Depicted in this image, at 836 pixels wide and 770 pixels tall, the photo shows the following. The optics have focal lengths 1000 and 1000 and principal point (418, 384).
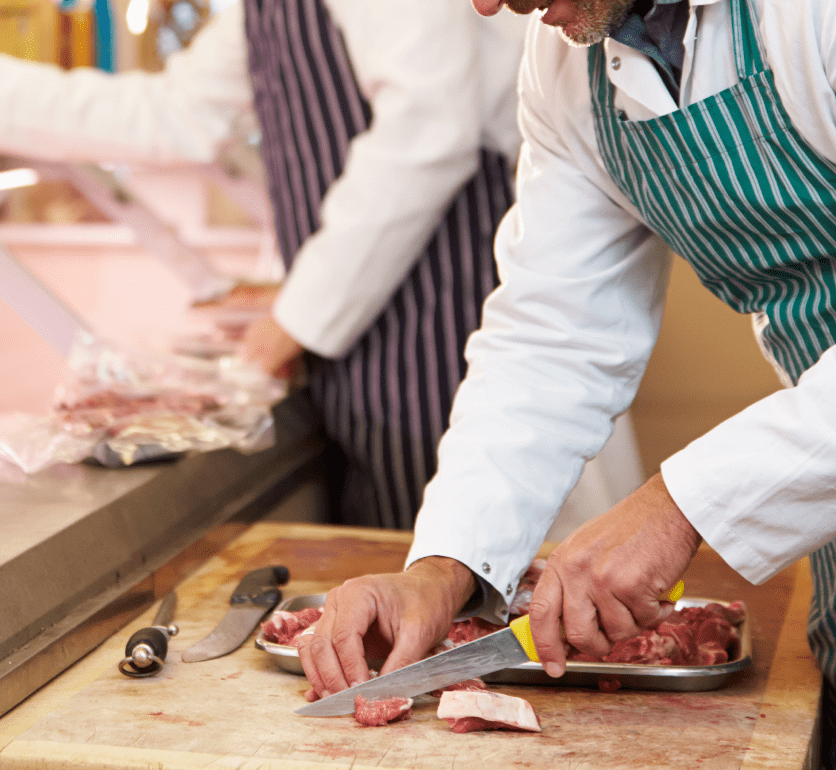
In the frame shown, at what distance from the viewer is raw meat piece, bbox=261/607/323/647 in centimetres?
102

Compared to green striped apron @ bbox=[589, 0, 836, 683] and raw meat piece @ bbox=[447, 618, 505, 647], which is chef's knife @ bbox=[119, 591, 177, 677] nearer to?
raw meat piece @ bbox=[447, 618, 505, 647]

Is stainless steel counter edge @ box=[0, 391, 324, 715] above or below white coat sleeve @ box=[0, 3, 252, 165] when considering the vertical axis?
below

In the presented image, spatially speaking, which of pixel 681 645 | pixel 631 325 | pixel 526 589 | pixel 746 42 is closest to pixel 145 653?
pixel 526 589

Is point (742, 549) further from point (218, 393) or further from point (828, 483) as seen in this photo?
point (218, 393)

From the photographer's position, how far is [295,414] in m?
1.86

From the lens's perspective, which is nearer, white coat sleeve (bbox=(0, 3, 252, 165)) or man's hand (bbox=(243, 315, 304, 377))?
man's hand (bbox=(243, 315, 304, 377))

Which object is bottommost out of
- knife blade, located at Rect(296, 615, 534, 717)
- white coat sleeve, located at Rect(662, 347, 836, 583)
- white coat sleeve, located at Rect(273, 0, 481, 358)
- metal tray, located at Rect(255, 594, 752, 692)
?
metal tray, located at Rect(255, 594, 752, 692)

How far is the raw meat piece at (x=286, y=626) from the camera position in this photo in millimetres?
1023

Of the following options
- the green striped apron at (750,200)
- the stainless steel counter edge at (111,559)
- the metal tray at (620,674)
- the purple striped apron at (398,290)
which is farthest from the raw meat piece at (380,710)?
the purple striped apron at (398,290)

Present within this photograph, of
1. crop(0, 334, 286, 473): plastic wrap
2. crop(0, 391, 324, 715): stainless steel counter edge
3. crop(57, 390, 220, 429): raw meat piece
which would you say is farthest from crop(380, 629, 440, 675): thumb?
crop(57, 390, 220, 429): raw meat piece

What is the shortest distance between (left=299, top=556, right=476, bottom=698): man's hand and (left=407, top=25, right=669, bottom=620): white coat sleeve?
0.10 m

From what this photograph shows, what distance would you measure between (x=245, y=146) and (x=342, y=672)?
5.44 ft

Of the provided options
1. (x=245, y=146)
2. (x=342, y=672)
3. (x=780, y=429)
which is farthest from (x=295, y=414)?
(x=780, y=429)

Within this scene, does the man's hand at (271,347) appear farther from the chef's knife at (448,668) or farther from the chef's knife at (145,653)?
the chef's knife at (448,668)
